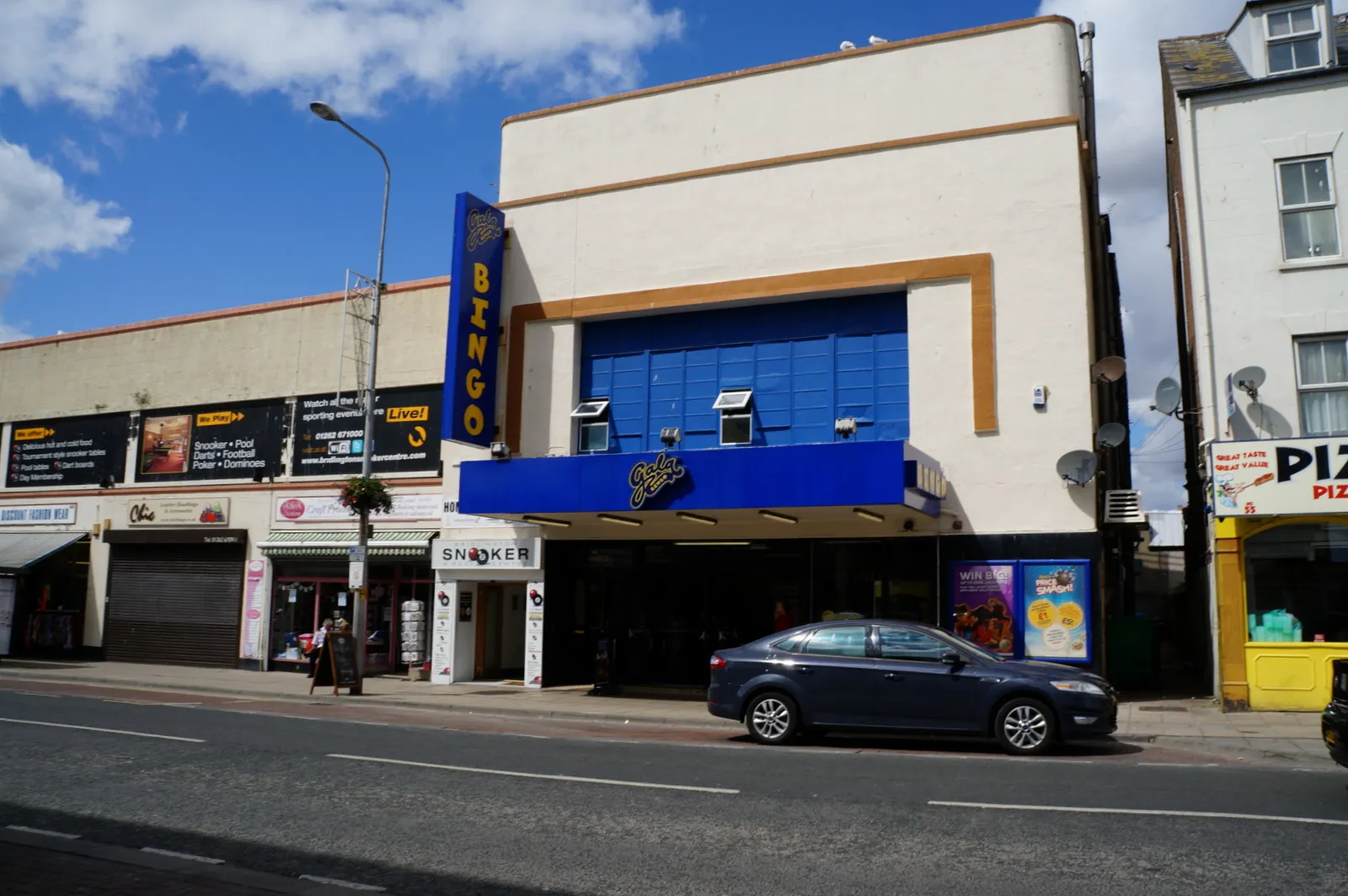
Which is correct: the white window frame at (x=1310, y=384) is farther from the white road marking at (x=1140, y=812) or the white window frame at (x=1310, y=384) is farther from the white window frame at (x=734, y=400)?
the white road marking at (x=1140, y=812)

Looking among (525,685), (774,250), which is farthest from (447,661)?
(774,250)

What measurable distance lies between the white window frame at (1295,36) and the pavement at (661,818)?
37.5 feet

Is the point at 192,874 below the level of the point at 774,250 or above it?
below

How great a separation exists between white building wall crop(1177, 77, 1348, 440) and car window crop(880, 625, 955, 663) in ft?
22.8

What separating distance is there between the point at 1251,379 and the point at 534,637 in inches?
518

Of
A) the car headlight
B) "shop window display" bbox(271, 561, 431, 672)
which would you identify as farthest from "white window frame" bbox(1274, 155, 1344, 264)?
"shop window display" bbox(271, 561, 431, 672)

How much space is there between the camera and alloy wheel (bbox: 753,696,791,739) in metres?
12.9

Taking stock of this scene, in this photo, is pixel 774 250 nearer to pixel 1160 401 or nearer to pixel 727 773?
pixel 1160 401

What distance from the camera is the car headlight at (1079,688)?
11797 millimetres

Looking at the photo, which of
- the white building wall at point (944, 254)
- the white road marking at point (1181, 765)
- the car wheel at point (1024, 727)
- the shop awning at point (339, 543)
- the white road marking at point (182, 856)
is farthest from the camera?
the shop awning at point (339, 543)

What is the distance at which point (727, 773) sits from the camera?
34.2 feet

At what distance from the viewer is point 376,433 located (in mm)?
24188

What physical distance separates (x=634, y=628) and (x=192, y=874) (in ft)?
46.7

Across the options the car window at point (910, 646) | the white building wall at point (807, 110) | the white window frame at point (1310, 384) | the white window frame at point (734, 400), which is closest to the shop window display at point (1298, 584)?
the white window frame at point (1310, 384)
